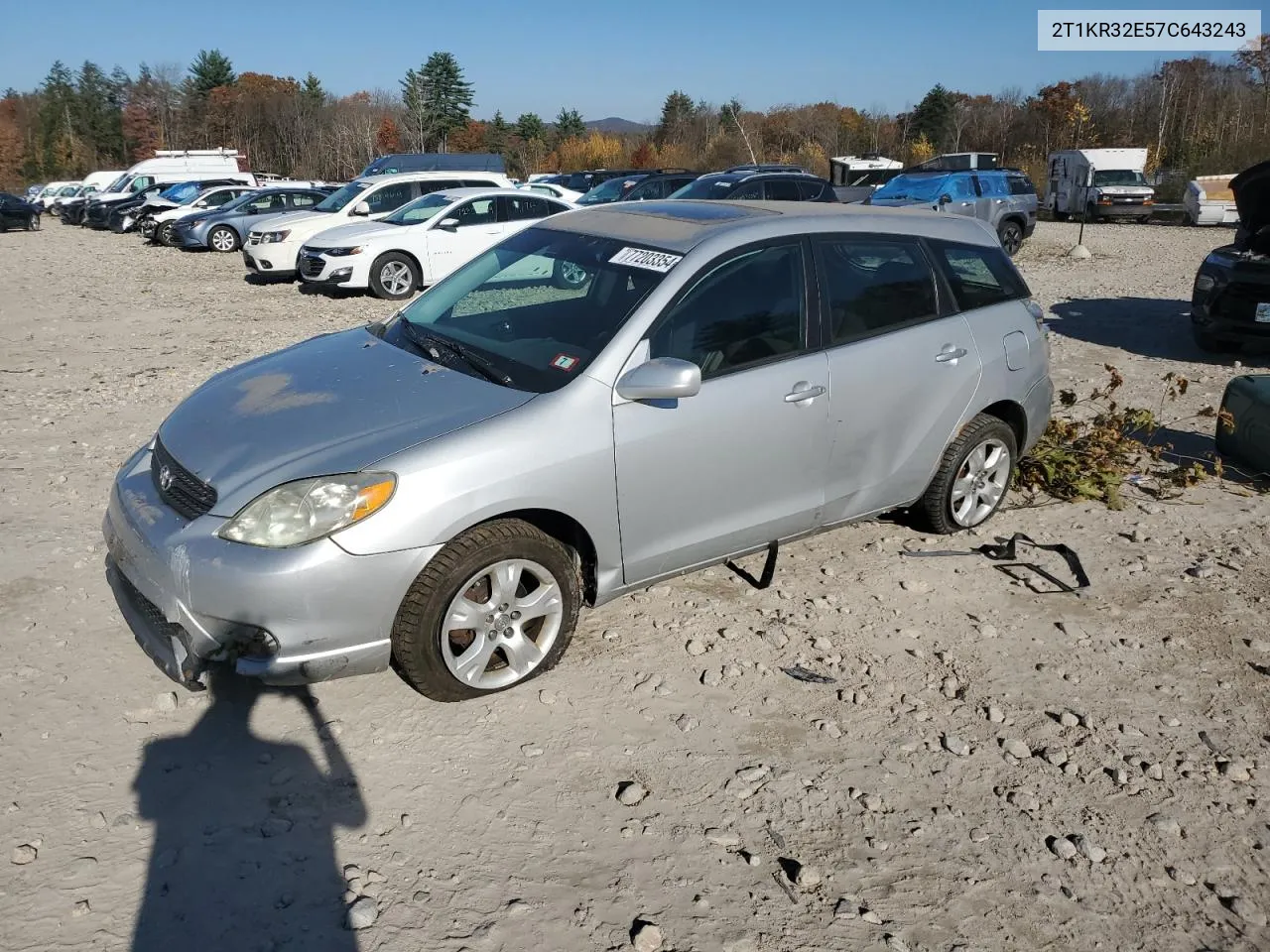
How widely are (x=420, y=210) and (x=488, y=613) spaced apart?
12.3 meters

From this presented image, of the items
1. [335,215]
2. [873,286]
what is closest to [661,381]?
[873,286]

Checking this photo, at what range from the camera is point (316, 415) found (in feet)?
12.0

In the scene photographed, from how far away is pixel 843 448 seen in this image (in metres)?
4.45

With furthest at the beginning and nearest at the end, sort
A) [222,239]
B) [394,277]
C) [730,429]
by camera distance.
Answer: [222,239], [394,277], [730,429]

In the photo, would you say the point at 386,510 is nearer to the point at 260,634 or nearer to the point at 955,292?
the point at 260,634

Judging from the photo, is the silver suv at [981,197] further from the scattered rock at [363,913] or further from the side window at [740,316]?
the scattered rock at [363,913]

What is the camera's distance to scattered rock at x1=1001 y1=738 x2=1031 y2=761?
3498mm

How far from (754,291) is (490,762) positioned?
7.25 feet

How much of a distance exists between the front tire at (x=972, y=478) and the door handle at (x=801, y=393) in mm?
1158

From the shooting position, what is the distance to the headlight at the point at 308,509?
323cm

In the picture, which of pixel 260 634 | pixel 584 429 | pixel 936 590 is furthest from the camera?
pixel 936 590

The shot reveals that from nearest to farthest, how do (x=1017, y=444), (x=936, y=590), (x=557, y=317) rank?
(x=557, y=317)
(x=936, y=590)
(x=1017, y=444)

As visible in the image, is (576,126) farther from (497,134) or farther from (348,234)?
(348,234)

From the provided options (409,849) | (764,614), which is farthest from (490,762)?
(764,614)
